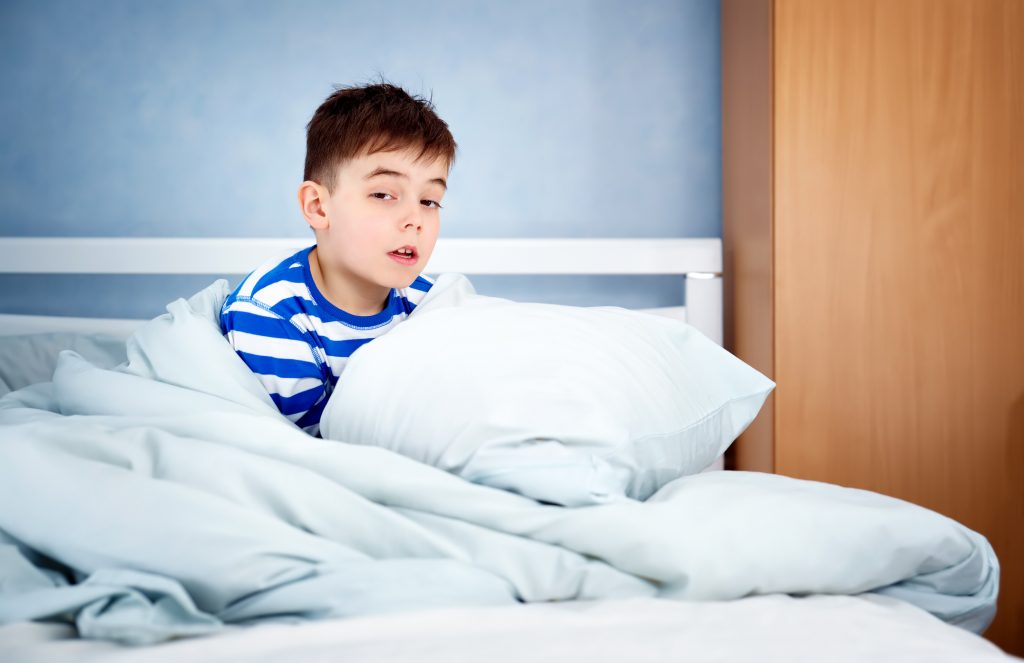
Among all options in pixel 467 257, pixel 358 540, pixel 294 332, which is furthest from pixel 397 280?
pixel 358 540

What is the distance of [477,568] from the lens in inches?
23.5

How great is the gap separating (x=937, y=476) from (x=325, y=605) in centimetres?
127

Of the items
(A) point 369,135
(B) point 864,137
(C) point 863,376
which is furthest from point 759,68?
(A) point 369,135

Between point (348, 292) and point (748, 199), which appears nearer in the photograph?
point (348, 292)

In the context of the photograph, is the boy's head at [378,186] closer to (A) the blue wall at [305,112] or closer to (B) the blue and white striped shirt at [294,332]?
(B) the blue and white striped shirt at [294,332]

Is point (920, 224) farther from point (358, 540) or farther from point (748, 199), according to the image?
point (358, 540)

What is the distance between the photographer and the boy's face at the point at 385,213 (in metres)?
1.11

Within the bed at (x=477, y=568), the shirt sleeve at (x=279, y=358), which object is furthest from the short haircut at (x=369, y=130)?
the bed at (x=477, y=568)

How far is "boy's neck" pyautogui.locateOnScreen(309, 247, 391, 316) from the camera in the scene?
3.91 feet

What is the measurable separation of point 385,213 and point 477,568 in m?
0.63

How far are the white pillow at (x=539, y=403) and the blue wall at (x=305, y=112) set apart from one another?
981mm

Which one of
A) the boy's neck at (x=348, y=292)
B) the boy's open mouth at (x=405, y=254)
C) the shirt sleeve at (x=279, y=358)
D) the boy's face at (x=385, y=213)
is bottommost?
the shirt sleeve at (x=279, y=358)

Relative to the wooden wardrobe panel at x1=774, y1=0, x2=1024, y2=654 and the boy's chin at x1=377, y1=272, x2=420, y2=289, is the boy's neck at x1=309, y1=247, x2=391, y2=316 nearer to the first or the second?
the boy's chin at x1=377, y1=272, x2=420, y2=289

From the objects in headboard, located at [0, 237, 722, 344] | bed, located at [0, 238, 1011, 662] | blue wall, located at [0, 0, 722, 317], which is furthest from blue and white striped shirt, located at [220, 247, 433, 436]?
blue wall, located at [0, 0, 722, 317]
